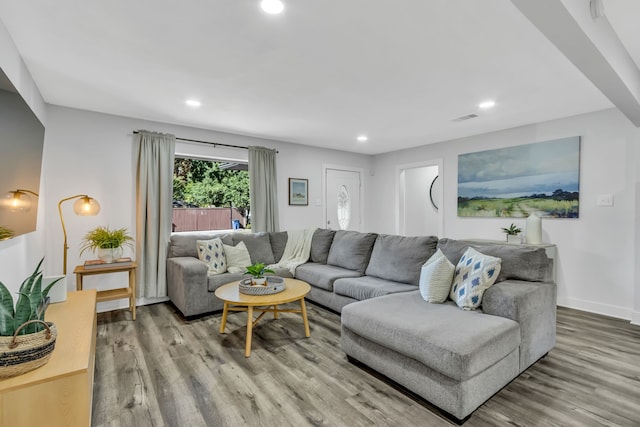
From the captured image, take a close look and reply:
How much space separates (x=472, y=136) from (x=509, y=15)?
328 centimetres

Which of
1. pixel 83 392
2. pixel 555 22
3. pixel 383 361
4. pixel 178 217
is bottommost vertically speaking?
pixel 383 361

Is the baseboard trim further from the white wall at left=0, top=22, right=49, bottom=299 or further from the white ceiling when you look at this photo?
the white wall at left=0, top=22, right=49, bottom=299

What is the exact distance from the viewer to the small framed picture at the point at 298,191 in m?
5.39

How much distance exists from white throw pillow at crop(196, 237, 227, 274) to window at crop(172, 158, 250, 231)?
2.61 feet

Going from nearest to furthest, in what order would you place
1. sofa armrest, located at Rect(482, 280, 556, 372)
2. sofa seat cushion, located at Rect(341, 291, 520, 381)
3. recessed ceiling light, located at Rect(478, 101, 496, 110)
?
sofa seat cushion, located at Rect(341, 291, 520, 381)
sofa armrest, located at Rect(482, 280, 556, 372)
recessed ceiling light, located at Rect(478, 101, 496, 110)

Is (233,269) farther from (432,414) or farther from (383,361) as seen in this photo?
(432,414)

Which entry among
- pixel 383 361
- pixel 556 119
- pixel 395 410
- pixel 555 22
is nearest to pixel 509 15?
pixel 555 22

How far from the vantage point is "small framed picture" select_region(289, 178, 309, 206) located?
539 centimetres

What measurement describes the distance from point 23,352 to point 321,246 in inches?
133

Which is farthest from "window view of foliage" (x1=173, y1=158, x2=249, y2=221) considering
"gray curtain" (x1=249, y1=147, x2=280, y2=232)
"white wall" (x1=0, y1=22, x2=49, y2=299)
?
"white wall" (x1=0, y1=22, x2=49, y2=299)

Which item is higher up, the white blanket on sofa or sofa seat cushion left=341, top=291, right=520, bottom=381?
the white blanket on sofa

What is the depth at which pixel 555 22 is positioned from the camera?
4.84 ft

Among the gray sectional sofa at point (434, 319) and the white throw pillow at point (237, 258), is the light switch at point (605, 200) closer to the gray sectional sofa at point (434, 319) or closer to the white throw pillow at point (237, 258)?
the gray sectional sofa at point (434, 319)

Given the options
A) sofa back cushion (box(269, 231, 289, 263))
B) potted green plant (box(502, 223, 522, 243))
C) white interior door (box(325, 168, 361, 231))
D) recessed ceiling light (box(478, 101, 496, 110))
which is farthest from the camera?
white interior door (box(325, 168, 361, 231))
